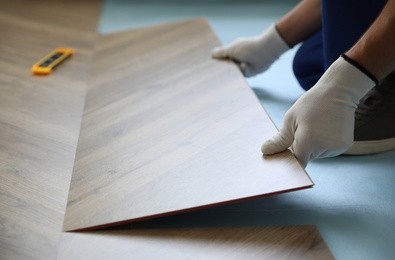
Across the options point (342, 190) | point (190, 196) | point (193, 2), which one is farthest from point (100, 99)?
point (193, 2)

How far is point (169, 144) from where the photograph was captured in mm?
1392

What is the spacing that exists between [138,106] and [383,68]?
2.58 ft

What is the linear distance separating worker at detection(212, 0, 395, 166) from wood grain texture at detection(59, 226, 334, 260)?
8.9 inches

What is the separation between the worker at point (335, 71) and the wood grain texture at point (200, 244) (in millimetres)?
226

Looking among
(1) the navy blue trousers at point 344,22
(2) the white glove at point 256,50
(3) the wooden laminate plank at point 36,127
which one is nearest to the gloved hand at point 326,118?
(1) the navy blue trousers at point 344,22

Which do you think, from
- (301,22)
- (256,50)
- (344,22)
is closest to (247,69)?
(256,50)

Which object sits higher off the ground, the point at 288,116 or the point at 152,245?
the point at 288,116

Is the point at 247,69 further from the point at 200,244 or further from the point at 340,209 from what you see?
the point at 200,244

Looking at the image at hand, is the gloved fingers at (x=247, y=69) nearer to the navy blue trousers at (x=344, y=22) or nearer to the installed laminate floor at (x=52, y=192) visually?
the navy blue trousers at (x=344, y=22)

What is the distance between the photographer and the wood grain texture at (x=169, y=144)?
3.84 feet

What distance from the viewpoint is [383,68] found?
1.25 metres

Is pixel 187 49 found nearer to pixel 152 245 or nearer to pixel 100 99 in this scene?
pixel 100 99

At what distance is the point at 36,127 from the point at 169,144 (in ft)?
1.54

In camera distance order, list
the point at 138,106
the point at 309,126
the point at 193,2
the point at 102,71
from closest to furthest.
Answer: the point at 309,126 < the point at 138,106 < the point at 102,71 < the point at 193,2
